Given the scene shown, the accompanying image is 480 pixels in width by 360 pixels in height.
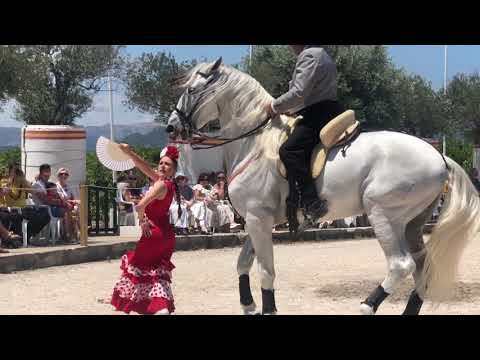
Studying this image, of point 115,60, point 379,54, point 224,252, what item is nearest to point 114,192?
point 224,252

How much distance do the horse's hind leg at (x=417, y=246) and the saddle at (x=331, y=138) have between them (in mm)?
967

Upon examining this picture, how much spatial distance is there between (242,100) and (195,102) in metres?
0.43

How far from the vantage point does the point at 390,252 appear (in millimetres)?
6852

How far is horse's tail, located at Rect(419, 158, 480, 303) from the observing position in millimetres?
6980

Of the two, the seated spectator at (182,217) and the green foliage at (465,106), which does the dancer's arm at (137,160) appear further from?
the green foliage at (465,106)

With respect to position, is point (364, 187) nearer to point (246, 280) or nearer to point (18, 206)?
point (246, 280)

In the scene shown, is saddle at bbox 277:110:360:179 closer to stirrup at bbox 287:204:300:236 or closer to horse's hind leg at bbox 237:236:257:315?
stirrup at bbox 287:204:300:236

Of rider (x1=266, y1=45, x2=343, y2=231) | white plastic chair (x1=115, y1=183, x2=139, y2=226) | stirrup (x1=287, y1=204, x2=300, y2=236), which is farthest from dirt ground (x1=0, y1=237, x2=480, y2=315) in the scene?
white plastic chair (x1=115, y1=183, x2=139, y2=226)

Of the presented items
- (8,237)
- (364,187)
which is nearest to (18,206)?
(8,237)

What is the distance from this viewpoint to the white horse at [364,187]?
690cm

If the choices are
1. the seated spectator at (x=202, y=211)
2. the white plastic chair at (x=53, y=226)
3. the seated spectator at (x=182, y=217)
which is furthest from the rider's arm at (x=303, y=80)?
the seated spectator at (x=202, y=211)

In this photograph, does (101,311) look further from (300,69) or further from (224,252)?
(224,252)

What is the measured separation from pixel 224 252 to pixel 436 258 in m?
9.01

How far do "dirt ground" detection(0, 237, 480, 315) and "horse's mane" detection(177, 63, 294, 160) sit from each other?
2032 millimetres
